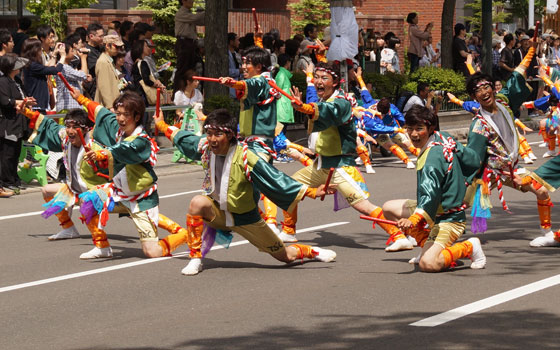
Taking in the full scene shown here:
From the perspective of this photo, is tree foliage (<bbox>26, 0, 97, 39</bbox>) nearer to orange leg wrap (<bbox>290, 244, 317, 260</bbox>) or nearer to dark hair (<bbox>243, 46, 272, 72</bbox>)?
dark hair (<bbox>243, 46, 272, 72</bbox>)


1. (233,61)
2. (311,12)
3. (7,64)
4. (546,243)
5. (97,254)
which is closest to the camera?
(97,254)

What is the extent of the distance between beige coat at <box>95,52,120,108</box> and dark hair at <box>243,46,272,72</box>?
5703 millimetres

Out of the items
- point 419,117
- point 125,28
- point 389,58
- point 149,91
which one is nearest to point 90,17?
point 125,28

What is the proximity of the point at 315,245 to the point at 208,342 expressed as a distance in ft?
13.0

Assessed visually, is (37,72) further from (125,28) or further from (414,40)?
(414,40)

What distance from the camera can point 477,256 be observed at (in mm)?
9328

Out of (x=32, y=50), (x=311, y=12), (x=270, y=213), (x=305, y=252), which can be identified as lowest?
(x=305, y=252)

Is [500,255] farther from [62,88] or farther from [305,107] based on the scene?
[62,88]

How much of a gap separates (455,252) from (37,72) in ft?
27.6

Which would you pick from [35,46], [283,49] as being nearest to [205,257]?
[35,46]

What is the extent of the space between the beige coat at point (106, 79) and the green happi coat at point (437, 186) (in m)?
8.24

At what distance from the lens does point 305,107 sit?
10008mm

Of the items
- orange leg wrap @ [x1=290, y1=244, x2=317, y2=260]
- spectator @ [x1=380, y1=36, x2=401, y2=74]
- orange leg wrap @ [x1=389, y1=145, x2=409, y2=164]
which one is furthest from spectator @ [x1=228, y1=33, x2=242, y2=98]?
orange leg wrap @ [x1=290, y1=244, x2=317, y2=260]

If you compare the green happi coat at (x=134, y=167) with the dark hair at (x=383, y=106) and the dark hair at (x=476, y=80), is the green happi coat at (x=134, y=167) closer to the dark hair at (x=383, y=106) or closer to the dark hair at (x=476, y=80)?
the dark hair at (x=476, y=80)
